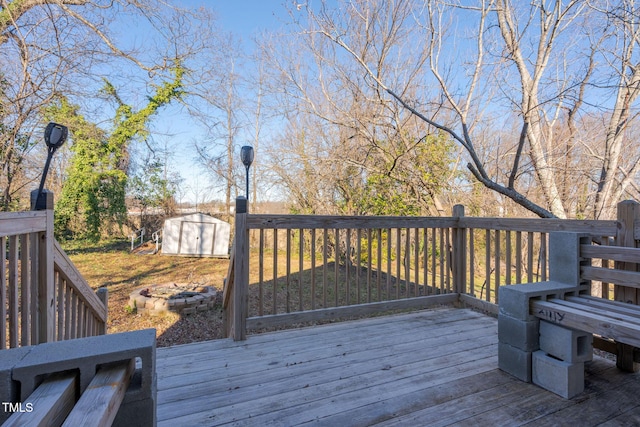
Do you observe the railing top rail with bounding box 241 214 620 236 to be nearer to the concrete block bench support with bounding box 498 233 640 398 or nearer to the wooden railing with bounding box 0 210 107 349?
the concrete block bench support with bounding box 498 233 640 398

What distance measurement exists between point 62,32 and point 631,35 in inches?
350

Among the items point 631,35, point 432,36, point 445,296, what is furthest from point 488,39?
point 445,296

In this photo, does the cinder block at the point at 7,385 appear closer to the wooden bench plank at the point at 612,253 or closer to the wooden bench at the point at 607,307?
the wooden bench at the point at 607,307

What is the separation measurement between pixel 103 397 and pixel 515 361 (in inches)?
85.4

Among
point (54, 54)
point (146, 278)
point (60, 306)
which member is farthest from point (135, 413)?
point (146, 278)

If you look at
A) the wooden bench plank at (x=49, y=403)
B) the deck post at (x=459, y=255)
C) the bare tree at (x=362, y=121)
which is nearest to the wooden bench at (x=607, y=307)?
the deck post at (x=459, y=255)

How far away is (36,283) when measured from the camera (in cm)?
178

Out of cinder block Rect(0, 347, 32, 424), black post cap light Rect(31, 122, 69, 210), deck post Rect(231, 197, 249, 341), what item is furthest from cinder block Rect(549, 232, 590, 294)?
black post cap light Rect(31, 122, 69, 210)

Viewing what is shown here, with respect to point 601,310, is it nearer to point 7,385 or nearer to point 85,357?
point 85,357

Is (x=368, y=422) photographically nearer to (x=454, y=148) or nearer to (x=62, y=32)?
(x=454, y=148)

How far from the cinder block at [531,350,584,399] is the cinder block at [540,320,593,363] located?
36 millimetres

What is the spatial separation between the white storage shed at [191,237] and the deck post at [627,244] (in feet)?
35.7

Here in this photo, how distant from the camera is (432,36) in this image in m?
4.71

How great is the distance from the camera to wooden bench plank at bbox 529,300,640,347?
1.49 m
